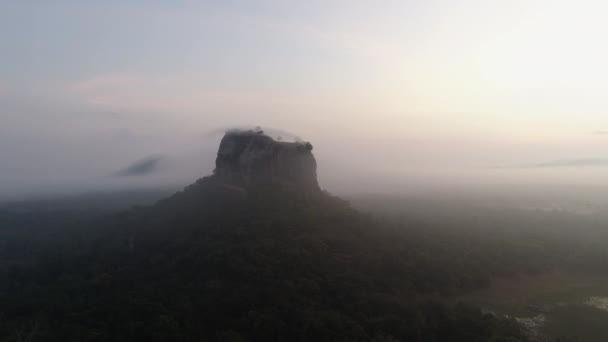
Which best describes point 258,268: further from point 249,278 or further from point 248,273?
point 249,278

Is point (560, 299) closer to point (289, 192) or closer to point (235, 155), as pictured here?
point (289, 192)

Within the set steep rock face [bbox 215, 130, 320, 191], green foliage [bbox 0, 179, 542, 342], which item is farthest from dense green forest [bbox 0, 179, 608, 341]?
steep rock face [bbox 215, 130, 320, 191]

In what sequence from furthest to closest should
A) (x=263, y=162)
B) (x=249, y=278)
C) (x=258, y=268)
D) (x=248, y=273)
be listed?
(x=263, y=162)
(x=258, y=268)
(x=248, y=273)
(x=249, y=278)

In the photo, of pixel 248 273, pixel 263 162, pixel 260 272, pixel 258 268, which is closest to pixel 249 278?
pixel 248 273

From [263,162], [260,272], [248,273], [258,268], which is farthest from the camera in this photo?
[263,162]

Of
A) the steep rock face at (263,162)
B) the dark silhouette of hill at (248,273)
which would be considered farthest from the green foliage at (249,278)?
the steep rock face at (263,162)

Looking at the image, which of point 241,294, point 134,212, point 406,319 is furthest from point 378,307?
point 134,212

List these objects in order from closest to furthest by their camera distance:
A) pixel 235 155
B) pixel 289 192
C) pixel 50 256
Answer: pixel 50 256, pixel 289 192, pixel 235 155
